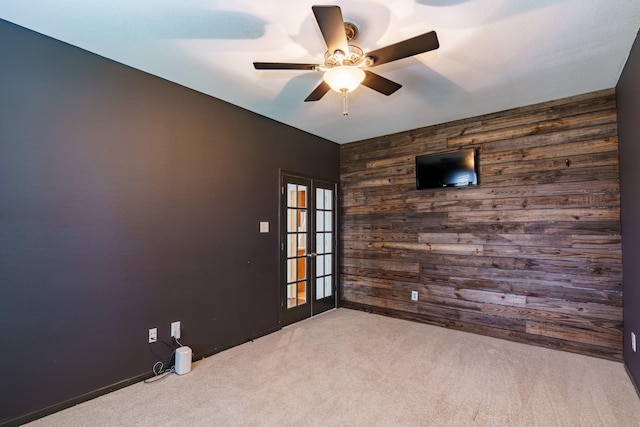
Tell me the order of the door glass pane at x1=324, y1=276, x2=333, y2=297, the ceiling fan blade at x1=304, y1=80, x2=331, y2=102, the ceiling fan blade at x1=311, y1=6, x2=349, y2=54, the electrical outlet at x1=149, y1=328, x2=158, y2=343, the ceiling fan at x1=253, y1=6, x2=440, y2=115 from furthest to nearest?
the door glass pane at x1=324, y1=276, x2=333, y2=297
the electrical outlet at x1=149, y1=328, x2=158, y2=343
the ceiling fan blade at x1=304, y1=80, x2=331, y2=102
the ceiling fan at x1=253, y1=6, x2=440, y2=115
the ceiling fan blade at x1=311, y1=6, x2=349, y2=54

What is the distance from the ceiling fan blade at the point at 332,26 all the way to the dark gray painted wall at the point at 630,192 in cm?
212

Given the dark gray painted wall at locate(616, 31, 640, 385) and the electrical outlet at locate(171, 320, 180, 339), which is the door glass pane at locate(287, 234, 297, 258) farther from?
the dark gray painted wall at locate(616, 31, 640, 385)

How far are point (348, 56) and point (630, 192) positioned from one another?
259 centimetres

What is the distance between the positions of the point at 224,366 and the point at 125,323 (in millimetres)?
943

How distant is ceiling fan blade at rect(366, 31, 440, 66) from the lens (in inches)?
70.4

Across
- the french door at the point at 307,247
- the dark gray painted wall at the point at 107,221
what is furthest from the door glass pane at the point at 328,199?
the dark gray painted wall at the point at 107,221

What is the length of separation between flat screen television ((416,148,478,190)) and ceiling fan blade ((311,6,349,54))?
8.18ft

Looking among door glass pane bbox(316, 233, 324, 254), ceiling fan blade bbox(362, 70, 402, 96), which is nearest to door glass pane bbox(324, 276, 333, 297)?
door glass pane bbox(316, 233, 324, 254)

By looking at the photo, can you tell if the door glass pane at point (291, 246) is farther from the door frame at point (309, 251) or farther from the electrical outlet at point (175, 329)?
the electrical outlet at point (175, 329)

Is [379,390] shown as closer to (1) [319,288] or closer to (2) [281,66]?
(1) [319,288]

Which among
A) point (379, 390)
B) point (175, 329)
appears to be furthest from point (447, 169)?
point (175, 329)

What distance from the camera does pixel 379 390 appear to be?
8.24 feet

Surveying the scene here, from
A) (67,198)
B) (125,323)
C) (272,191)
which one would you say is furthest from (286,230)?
(67,198)

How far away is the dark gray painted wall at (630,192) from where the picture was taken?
238 cm
